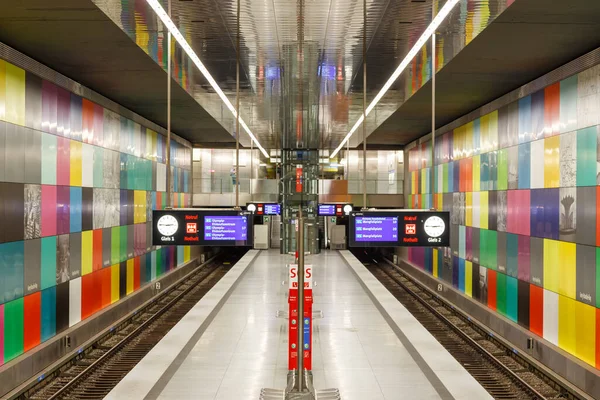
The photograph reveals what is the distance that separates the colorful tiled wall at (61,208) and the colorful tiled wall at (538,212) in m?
7.42

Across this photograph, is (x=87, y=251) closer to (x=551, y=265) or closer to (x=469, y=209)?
(x=551, y=265)

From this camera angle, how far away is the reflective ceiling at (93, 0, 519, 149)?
8875 millimetres

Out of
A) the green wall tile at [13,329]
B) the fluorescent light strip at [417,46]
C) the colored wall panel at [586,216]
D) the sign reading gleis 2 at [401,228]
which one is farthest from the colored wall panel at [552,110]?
the green wall tile at [13,329]

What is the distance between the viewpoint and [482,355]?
1431cm

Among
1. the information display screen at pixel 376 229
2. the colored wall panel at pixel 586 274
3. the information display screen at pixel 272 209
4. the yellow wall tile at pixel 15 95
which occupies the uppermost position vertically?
the yellow wall tile at pixel 15 95

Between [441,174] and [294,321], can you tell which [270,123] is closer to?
[441,174]

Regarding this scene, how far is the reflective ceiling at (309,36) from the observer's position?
8875mm

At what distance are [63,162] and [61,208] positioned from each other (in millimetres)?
Answer: 1009

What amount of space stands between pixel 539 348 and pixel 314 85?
7.93 m

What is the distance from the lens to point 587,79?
10.8 m

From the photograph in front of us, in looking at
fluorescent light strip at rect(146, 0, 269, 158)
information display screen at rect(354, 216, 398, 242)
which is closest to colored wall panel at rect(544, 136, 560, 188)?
information display screen at rect(354, 216, 398, 242)

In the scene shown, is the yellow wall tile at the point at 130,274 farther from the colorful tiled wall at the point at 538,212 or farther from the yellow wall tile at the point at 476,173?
the yellow wall tile at the point at 476,173

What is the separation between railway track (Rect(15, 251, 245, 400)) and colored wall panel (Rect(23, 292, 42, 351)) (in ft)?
2.52

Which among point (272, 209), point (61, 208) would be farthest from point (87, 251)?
point (272, 209)
